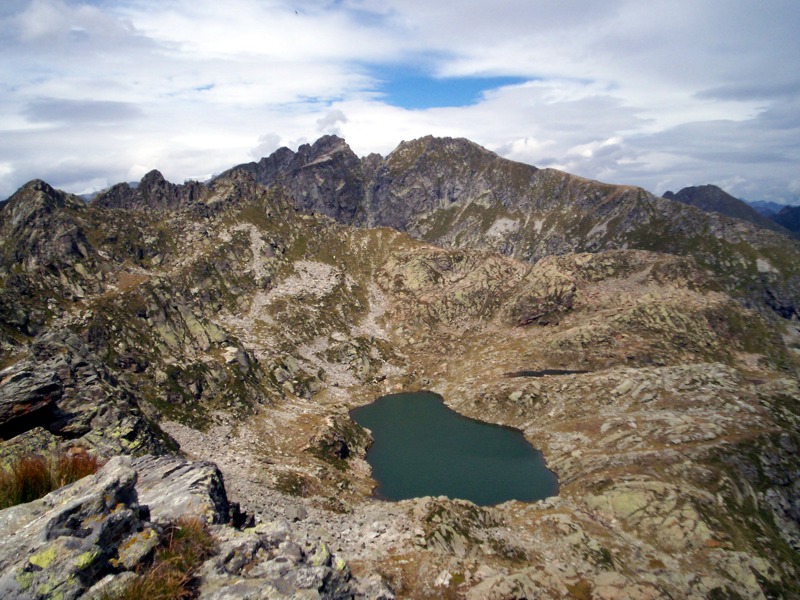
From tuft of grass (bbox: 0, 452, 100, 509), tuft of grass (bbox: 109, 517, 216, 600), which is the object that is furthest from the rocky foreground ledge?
tuft of grass (bbox: 0, 452, 100, 509)

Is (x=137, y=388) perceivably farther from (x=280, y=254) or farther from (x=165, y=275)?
(x=280, y=254)

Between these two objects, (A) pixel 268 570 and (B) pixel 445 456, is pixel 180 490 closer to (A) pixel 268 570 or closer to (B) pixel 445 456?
(A) pixel 268 570

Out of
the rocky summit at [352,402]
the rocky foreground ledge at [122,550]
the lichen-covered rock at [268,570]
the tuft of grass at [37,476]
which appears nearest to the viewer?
the rocky foreground ledge at [122,550]

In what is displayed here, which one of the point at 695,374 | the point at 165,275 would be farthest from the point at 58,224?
the point at 695,374

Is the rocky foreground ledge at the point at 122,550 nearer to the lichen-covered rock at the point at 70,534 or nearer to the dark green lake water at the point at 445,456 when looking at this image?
the lichen-covered rock at the point at 70,534

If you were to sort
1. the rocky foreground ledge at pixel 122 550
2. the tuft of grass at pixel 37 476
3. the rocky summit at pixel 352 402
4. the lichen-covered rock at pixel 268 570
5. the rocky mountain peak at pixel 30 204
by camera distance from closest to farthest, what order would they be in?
the rocky foreground ledge at pixel 122 550 < the lichen-covered rock at pixel 268 570 < the tuft of grass at pixel 37 476 < the rocky summit at pixel 352 402 < the rocky mountain peak at pixel 30 204

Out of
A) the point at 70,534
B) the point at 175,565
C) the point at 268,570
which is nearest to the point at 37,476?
the point at 70,534

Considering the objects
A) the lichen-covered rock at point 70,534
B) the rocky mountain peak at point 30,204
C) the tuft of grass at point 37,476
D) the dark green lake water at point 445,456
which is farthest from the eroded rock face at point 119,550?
the rocky mountain peak at point 30,204
